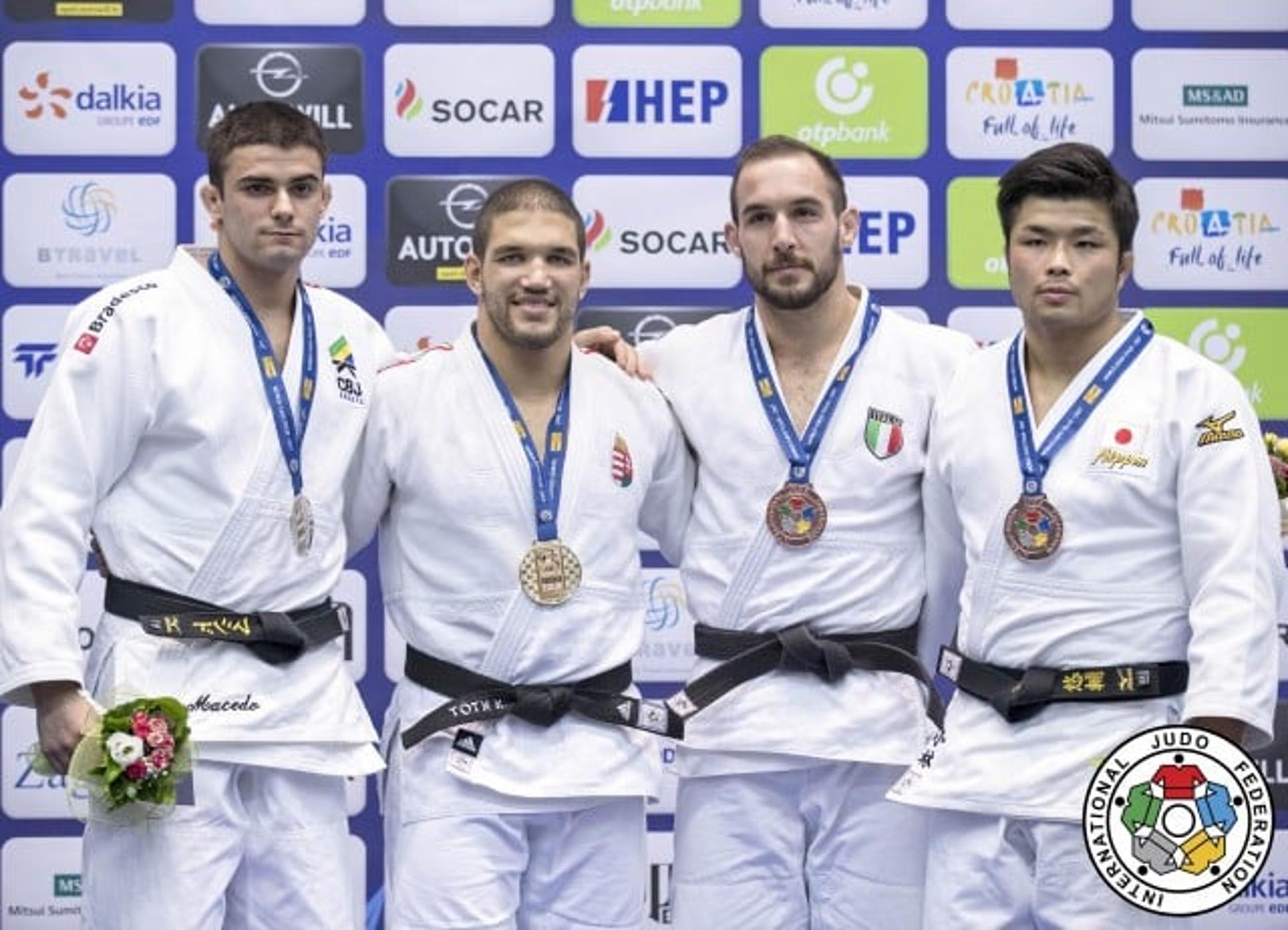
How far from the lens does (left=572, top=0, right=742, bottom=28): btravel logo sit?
228 inches

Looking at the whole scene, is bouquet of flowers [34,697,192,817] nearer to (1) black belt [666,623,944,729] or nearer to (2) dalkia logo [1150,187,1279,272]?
(1) black belt [666,623,944,729]

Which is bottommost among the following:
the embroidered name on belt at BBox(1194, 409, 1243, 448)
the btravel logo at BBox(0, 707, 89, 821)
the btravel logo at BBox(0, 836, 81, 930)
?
the btravel logo at BBox(0, 836, 81, 930)

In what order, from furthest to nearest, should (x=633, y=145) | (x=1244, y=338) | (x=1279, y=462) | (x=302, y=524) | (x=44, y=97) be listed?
(x=1244, y=338) < (x=633, y=145) < (x=44, y=97) < (x=1279, y=462) < (x=302, y=524)

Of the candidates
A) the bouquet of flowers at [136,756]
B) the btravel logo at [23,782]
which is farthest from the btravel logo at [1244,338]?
the btravel logo at [23,782]

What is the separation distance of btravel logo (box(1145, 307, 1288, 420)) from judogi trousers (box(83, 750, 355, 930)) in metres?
3.09

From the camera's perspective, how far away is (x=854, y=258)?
586 centimetres

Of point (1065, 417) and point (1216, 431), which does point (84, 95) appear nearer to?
point (1065, 417)

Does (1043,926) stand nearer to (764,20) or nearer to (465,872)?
(465,872)

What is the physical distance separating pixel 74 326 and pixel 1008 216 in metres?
1.87

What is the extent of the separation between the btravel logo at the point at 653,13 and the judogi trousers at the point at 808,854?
2.50 meters

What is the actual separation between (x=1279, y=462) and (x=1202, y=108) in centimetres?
205

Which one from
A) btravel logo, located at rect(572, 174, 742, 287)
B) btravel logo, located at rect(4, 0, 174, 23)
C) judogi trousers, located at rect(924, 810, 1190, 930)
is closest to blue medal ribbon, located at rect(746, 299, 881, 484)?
judogi trousers, located at rect(924, 810, 1190, 930)

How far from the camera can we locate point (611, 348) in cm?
451

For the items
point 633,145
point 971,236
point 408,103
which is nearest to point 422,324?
point 408,103
